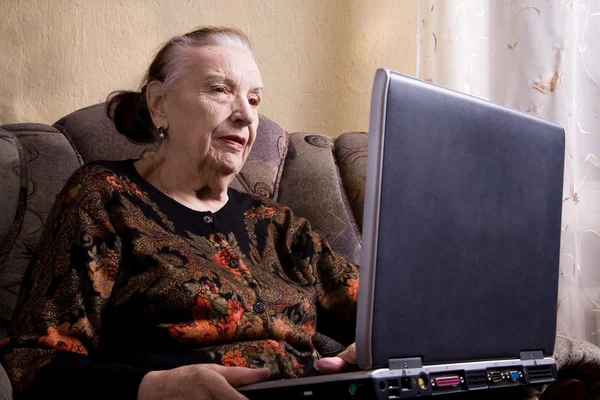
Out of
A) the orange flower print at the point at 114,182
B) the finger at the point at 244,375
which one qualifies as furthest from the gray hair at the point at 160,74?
the finger at the point at 244,375

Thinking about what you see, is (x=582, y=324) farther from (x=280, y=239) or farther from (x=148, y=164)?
(x=148, y=164)

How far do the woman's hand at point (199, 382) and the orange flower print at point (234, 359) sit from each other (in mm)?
204

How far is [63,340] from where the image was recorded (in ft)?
3.70

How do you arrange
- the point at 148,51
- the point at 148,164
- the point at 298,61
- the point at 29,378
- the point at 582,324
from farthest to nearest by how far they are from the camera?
the point at 298,61
the point at 148,51
the point at 582,324
the point at 148,164
the point at 29,378

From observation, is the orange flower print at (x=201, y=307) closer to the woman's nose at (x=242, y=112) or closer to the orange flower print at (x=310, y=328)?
the orange flower print at (x=310, y=328)

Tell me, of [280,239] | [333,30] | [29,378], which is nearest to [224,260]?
[280,239]

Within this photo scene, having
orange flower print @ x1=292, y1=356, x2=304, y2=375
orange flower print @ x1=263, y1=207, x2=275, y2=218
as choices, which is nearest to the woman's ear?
orange flower print @ x1=263, y1=207, x2=275, y2=218

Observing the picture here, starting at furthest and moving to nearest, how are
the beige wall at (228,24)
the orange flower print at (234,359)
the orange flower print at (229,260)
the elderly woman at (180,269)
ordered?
the beige wall at (228,24) → the orange flower print at (229,260) → the orange flower print at (234,359) → the elderly woman at (180,269)

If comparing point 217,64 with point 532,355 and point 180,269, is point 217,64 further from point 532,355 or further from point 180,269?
point 532,355

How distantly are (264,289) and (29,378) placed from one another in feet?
1.47

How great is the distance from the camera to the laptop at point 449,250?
81 centimetres

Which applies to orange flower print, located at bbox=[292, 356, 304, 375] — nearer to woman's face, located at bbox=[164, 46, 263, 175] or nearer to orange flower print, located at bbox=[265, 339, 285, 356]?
orange flower print, located at bbox=[265, 339, 285, 356]

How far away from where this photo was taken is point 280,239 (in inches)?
60.6

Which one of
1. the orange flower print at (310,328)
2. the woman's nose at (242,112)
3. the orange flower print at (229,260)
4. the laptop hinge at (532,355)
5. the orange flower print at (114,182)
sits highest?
the woman's nose at (242,112)
